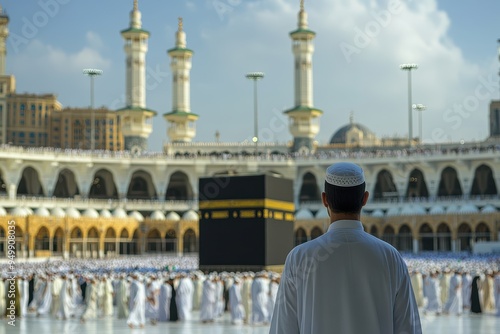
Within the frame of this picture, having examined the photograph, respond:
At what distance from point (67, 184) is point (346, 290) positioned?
43.0 m

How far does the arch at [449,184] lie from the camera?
43.6 m

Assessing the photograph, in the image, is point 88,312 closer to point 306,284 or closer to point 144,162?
point 306,284

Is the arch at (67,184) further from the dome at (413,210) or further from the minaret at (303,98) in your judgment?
the dome at (413,210)

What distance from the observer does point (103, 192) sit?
150ft

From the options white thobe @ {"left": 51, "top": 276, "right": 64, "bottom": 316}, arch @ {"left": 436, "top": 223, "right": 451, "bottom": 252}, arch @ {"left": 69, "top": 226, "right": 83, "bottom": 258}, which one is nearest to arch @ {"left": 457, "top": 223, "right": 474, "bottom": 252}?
arch @ {"left": 436, "top": 223, "right": 451, "bottom": 252}

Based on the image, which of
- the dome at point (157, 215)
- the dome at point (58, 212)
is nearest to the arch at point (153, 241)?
the dome at point (157, 215)

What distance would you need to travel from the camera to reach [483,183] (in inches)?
1695

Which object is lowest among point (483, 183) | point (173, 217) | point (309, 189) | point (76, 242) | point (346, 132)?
point (76, 242)

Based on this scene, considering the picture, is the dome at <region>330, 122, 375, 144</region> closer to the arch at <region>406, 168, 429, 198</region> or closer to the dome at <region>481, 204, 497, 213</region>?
the arch at <region>406, 168, 429, 198</region>

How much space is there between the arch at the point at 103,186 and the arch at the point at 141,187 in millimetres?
1163

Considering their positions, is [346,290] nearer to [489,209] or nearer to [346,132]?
[489,209]

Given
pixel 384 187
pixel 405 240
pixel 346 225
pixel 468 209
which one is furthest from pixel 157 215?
pixel 346 225

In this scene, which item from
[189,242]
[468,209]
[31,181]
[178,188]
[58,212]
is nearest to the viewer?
[58,212]

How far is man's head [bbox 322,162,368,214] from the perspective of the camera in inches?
78.1
